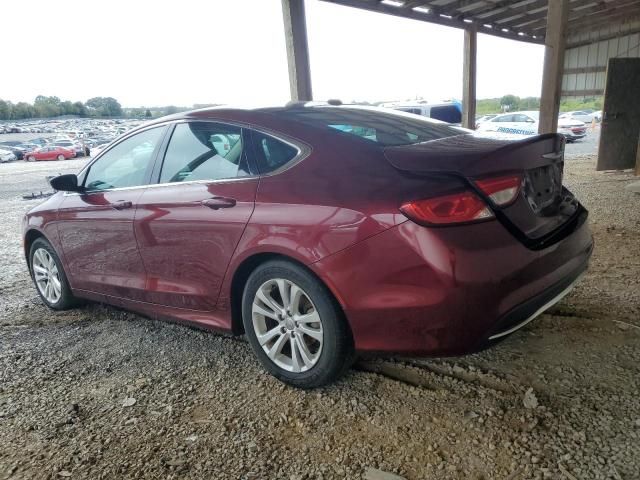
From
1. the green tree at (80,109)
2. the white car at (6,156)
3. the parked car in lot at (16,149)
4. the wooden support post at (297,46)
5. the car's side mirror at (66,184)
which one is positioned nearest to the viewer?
the car's side mirror at (66,184)

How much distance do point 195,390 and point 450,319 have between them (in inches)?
57.7

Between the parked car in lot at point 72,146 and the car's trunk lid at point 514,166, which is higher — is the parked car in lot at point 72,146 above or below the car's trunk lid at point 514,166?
below

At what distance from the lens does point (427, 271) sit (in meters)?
1.99

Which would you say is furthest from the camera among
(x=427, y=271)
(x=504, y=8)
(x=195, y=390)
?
(x=504, y=8)

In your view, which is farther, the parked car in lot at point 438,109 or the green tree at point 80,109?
the green tree at point 80,109

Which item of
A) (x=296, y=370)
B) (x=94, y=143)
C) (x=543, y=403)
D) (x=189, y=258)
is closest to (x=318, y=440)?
(x=296, y=370)

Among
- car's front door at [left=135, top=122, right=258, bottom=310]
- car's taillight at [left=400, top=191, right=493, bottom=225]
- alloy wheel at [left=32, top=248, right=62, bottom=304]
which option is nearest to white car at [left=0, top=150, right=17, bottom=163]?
alloy wheel at [left=32, top=248, right=62, bottom=304]

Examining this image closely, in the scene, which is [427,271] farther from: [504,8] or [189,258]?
[504,8]

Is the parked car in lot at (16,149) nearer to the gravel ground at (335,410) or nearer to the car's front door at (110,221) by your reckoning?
the car's front door at (110,221)

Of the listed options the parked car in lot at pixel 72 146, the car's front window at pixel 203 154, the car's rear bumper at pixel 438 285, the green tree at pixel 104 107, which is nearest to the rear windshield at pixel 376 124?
the car's front window at pixel 203 154

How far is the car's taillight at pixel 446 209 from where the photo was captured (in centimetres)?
198

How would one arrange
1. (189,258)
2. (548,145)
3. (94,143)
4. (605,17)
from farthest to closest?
1. (94,143)
2. (605,17)
3. (189,258)
4. (548,145)

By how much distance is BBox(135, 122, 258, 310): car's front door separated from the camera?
258cm

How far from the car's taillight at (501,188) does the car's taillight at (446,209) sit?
3.1 inches
